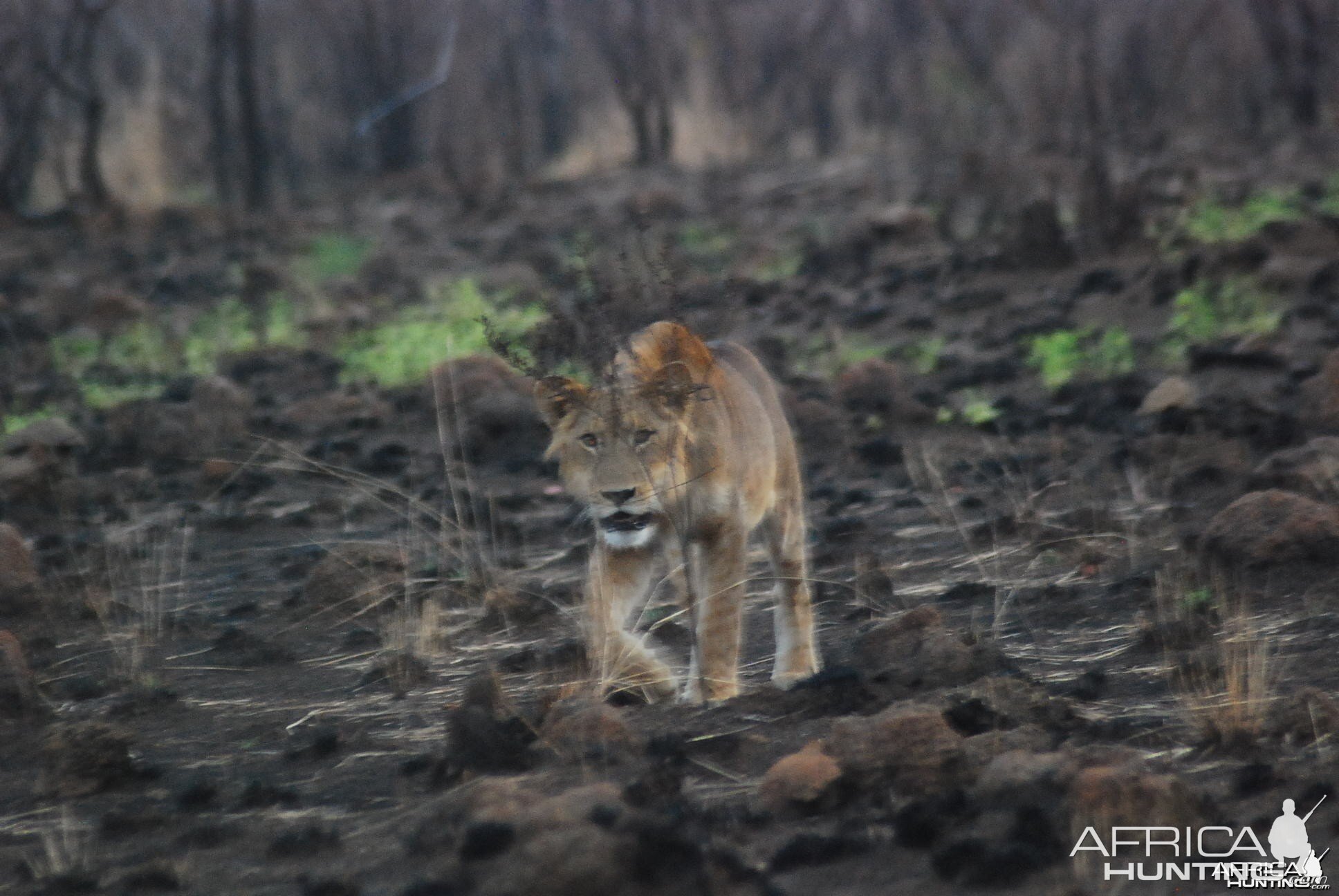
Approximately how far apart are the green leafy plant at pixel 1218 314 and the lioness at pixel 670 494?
17.2 feet

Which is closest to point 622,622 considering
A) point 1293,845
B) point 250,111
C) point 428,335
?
point 1293,845

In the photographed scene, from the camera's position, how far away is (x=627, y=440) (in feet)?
16.9

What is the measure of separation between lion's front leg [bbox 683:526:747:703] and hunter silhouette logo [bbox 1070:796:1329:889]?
187cm

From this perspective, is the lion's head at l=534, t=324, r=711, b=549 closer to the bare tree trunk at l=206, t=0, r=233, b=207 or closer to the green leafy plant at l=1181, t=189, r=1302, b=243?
the green leafy plant at l=1181, t=189, r=1302, b=243

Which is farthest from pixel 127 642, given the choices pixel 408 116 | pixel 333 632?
pixel 408 116

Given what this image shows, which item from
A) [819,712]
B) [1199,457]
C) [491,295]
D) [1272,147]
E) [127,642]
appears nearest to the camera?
[819,712]

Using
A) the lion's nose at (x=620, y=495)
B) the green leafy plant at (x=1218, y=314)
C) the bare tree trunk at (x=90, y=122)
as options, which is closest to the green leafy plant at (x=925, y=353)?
the green leafy plant at (x=1218, y=314)

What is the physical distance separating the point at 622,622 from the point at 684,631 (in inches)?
49.0

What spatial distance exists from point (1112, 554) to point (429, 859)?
3.64 meters

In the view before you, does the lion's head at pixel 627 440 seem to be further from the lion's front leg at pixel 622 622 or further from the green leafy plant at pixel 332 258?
the green leafy plant at pixel 332 258

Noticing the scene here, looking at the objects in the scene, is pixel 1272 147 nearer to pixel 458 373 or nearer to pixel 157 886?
pixel 458 373

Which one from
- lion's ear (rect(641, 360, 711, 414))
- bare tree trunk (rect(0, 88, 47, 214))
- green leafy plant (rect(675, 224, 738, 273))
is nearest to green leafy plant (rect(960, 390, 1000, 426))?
lion's ear (rect(641, 360, 711, 414))

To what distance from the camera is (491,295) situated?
15.3 meters

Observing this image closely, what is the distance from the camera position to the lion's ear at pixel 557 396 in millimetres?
5250
